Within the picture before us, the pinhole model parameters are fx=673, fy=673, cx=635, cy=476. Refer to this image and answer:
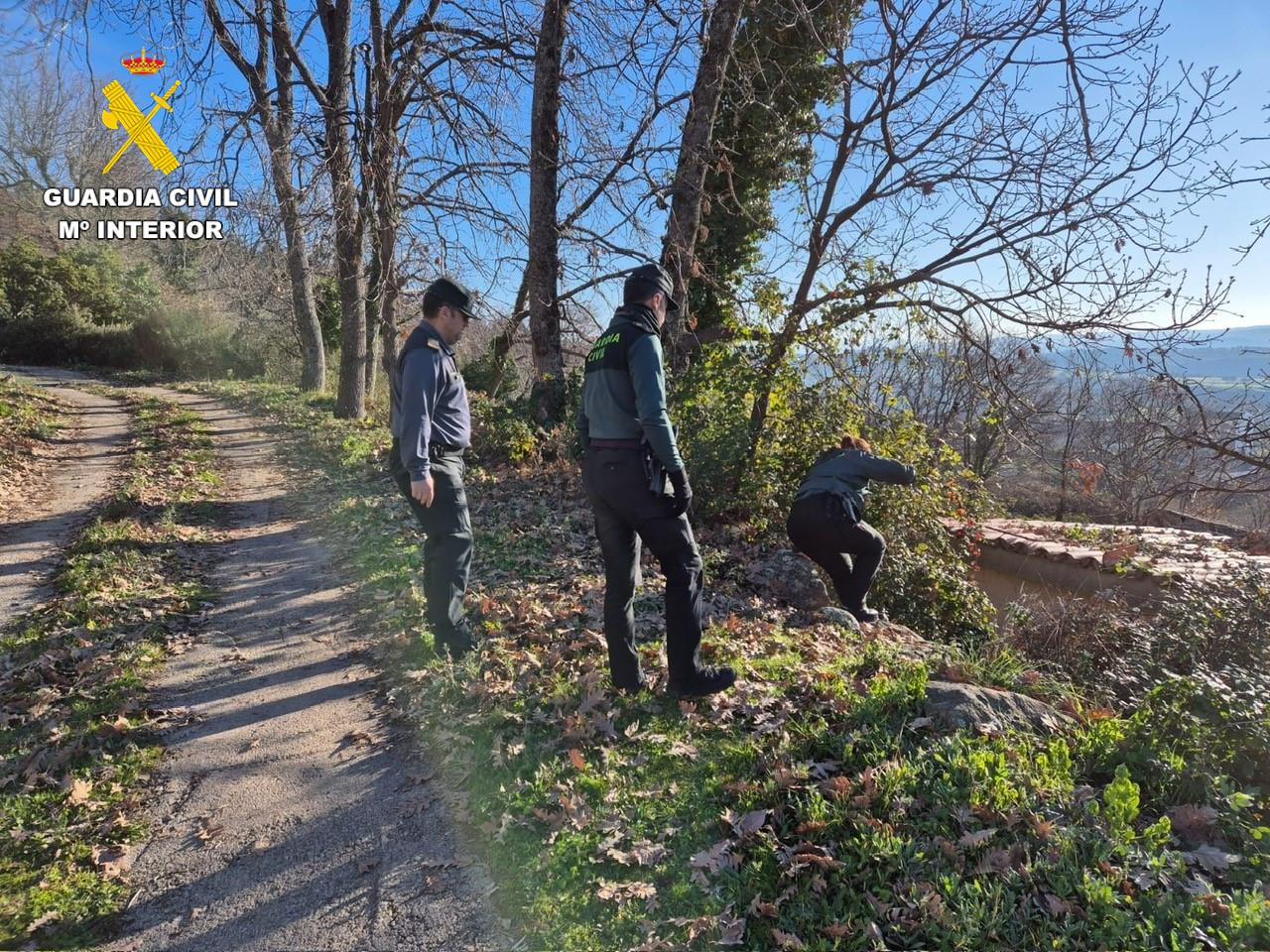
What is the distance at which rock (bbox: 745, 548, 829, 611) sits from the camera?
6578mm

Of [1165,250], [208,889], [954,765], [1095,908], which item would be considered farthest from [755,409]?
[208,889]

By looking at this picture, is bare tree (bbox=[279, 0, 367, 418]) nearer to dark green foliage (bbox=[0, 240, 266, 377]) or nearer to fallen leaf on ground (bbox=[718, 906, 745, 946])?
fallen leaf on ground (bbox=[718, 906, 745, 946])

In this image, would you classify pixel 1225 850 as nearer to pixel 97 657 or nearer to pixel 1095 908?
pixel 1095 908

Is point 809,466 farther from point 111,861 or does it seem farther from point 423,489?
point 111,861

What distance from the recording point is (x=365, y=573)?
6121mm

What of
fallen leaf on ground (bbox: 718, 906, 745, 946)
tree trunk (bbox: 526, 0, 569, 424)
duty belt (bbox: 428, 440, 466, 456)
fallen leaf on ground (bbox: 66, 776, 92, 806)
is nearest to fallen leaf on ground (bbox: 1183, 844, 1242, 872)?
fallen leaf on ground (bbox: 718, 906, 745, 946)

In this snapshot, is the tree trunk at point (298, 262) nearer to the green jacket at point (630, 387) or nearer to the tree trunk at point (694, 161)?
the tree trunk at point (694, 161)

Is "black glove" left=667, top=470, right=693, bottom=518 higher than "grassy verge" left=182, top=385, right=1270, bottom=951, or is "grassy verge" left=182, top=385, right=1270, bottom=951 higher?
"black glove" left=667, top=470, right=693, bottom=518

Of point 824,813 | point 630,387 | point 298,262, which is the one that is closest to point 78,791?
point 630,387

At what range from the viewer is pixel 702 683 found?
382 centimetres

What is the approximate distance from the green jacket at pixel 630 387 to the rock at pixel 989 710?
1857mm

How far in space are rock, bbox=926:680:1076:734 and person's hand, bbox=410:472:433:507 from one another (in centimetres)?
298

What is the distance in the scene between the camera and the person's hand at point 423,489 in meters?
3.88

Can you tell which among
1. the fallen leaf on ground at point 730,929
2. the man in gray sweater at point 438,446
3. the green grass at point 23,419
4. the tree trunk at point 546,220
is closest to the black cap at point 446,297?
the man in gray sweater at point 438,446
